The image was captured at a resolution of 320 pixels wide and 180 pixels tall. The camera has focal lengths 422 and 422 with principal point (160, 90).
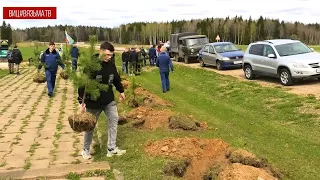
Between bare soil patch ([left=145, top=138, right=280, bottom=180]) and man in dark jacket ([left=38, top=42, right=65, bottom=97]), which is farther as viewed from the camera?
man in dark jacket ([left=38, top=42, right=65, bottom=97])

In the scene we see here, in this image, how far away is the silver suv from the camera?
15227 mm

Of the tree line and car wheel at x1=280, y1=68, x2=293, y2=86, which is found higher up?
the tree line

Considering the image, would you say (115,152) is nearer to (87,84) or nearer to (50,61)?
(87,84)

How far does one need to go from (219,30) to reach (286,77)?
100745 millimetres

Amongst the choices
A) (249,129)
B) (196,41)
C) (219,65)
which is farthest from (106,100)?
(196,41)

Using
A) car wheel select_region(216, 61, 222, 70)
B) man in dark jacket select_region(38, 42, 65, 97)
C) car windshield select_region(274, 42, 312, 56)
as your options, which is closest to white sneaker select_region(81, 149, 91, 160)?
man in dark jacket select_region(38, 42, 65, 97)

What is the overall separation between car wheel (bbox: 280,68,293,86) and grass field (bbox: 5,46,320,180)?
3.86ft

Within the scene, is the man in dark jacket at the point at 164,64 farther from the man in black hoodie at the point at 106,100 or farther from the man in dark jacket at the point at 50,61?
the man in black hoodie at the point at 106,100

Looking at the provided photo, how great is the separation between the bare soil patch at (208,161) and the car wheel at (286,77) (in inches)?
388

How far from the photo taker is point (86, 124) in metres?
6.42

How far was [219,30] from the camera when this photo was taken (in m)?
115

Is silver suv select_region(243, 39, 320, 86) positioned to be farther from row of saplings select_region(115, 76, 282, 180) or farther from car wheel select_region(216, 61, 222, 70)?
row of saplings select_region(115, 76, 282, 180)

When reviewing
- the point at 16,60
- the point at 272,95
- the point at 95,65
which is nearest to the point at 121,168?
the point at 95,65

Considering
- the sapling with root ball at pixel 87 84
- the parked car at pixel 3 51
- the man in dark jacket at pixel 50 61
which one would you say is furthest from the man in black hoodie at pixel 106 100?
the parked car at pixel 3 51
